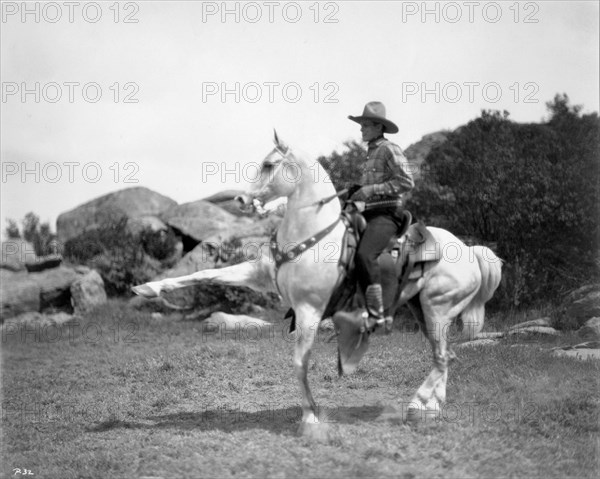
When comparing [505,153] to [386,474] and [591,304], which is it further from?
[386,474]

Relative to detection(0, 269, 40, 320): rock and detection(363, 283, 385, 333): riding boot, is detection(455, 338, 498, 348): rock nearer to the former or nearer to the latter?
detection(363, 283, 385, 333): riding boot

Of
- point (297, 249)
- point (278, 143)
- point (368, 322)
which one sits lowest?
point (368, 322)

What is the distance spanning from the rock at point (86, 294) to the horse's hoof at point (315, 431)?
14247 millimetres

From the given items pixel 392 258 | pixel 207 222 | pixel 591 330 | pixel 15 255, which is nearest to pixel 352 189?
pixel 392 258

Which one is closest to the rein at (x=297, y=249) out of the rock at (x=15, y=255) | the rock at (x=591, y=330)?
the rock at (x=591, y=330)

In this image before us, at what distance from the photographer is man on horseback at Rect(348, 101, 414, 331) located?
7426 mm

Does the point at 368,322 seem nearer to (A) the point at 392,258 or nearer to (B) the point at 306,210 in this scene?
(A) the point at 392,258

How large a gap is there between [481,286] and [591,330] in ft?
16.6

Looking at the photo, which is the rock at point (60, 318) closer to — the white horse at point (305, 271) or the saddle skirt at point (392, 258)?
the white horse at point (305, 271)

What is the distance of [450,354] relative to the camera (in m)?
8.43

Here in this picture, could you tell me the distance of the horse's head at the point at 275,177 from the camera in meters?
7.32

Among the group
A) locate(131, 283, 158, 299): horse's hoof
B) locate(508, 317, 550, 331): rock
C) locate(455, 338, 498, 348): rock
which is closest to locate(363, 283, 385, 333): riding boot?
A: locate(131, 283, 158, 299): horse's hoof

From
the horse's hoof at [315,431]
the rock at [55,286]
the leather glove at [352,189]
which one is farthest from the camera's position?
the rock at [55,286]

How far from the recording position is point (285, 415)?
8734 millimetres
